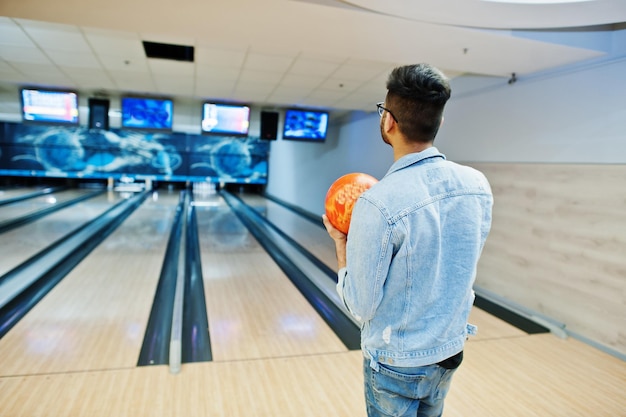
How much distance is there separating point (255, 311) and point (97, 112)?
15.7ft

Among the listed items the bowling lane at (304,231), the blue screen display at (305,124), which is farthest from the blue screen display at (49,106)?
the bowling lane at (304,231)

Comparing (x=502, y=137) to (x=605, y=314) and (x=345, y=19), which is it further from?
(x=345, y=19)

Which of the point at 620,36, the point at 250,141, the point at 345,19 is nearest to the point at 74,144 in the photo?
the point at 250,141

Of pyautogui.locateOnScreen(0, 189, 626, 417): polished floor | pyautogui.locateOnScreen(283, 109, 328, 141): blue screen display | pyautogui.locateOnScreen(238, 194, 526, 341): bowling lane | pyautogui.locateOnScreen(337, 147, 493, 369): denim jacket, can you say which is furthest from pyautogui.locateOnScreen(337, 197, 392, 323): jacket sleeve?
pyautogui.locateOnScreen(283, 109, 328, 141): blue screen display

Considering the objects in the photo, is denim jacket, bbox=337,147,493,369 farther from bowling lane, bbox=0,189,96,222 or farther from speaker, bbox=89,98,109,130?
bowling lane, bbox=0,189,96,222

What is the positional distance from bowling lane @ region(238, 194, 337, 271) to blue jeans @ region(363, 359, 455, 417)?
3935 millimetres

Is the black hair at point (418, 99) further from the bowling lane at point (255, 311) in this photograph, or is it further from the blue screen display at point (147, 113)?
the blue screen display at point (147, 113)

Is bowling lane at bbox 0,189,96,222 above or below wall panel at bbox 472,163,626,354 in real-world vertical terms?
below

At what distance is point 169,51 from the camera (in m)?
3.99

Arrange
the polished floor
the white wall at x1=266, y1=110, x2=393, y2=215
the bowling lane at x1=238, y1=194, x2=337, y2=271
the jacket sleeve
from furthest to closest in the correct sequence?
the white wall at x1=266, y1=110, x2=393, y2=215, the bowling lane at x1=238, y1=194, x2=337, y2=271, the polished floor, the jacket sleeve

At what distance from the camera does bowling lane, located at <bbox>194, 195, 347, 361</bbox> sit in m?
2.76

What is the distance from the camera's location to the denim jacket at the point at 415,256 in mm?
755

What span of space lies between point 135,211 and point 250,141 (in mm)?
6445

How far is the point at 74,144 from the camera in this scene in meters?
13.3
